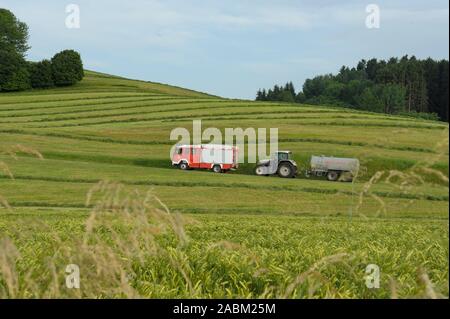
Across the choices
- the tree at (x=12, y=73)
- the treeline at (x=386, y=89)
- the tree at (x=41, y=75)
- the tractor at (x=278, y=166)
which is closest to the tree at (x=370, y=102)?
the treeline at (x=386, y=89)

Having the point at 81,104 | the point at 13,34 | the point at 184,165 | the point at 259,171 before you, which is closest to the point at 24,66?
the point at 13,34

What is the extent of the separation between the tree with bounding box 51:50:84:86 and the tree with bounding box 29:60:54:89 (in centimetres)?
91

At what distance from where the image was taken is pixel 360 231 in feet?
48.3

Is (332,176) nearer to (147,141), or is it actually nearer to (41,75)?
(147,141)

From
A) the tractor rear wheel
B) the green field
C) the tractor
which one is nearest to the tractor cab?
the tractor

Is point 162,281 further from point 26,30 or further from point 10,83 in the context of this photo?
point 26,30

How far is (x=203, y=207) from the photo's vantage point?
25.0 m

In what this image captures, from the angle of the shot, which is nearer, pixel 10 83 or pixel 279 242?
pixel 279 242

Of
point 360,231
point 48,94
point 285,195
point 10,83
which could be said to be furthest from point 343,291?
point 10,83

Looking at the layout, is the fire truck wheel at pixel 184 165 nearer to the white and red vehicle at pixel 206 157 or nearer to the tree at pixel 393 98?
the white and red vehicle at pixel 206 157

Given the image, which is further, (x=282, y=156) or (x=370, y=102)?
(x=370, y=102)

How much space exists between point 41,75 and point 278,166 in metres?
69.0
